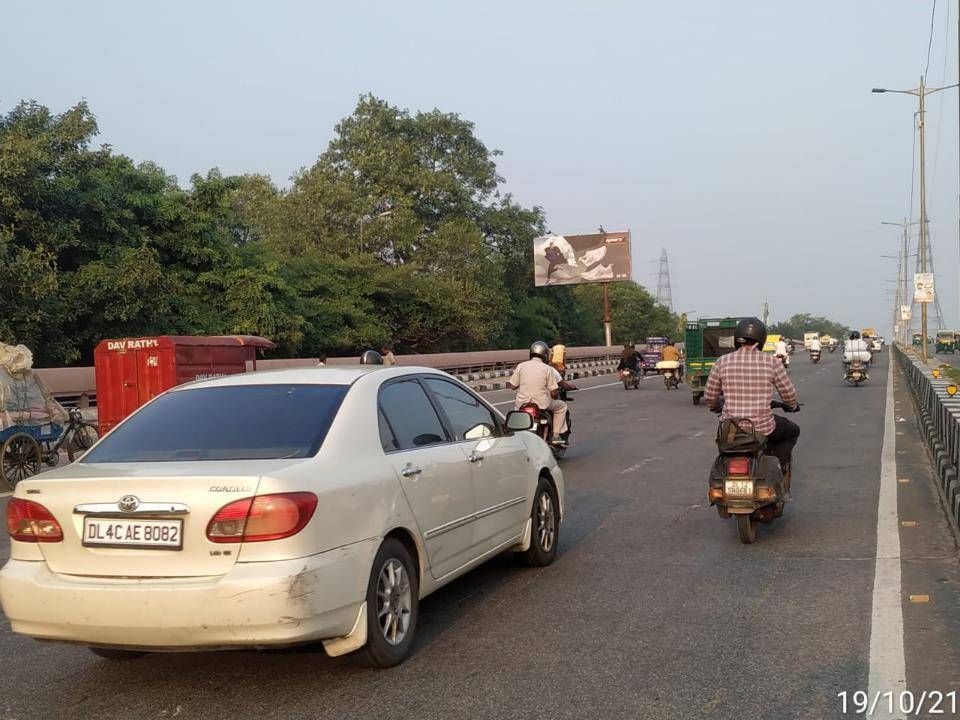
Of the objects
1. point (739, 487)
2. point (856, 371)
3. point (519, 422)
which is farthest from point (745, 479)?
point (856, 371)

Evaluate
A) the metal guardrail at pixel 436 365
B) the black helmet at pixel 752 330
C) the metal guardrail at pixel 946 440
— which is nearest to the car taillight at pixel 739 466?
the black helmet at pixel 752 330

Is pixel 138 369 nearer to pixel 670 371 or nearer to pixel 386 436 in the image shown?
pixel 386 436

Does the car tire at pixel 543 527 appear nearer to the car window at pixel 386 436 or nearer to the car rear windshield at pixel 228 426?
the car window at pixel 386 436

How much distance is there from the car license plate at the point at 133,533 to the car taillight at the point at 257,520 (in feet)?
0.54

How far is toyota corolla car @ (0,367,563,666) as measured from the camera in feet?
13.9

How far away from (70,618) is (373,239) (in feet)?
161

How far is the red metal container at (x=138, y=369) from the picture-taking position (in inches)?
651

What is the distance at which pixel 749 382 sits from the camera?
25.8 feet

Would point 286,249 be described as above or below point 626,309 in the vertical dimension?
above

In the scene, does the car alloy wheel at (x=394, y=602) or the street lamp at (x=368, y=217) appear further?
the street lamp at (x=368, y=217)

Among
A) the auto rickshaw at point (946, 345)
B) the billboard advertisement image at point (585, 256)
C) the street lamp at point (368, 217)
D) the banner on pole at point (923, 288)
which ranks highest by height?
the street lamp at point (368, 217)

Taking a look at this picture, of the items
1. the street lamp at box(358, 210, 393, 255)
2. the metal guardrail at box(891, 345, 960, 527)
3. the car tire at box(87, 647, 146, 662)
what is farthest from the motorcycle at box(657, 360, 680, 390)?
the car tire at box(87, 647, 146, 662)
